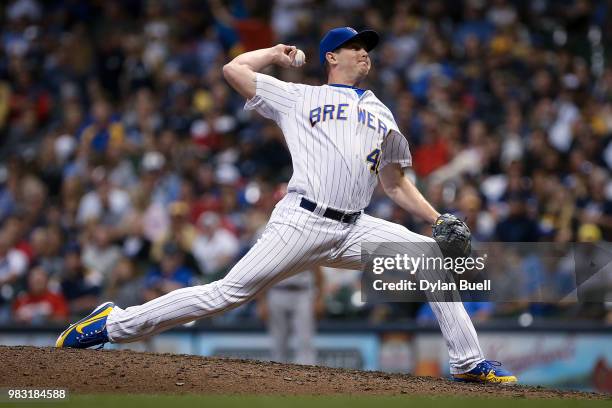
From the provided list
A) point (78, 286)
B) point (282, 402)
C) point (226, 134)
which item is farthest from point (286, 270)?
point (226, 134)

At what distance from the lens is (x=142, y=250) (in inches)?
436

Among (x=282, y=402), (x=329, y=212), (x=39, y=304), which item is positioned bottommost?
(x=282, y=402)

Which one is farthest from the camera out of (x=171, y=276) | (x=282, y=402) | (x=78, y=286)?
(x=78, y=286)

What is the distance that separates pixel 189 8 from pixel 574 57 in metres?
5.70

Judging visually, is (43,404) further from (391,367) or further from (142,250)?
(142,250)

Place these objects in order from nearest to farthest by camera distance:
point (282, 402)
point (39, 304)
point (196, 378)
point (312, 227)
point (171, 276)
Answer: point (282, 402)
point (312, 227)
point (196, 378)
point (171, 276)
point (39, 304)

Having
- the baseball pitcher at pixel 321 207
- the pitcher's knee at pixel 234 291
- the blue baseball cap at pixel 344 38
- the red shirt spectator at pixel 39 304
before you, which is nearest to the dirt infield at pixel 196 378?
the baseball pitcher at pixel 321 207

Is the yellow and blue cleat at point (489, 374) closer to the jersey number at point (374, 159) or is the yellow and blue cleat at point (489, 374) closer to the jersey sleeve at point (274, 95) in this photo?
the jersey number at point (374, 159)

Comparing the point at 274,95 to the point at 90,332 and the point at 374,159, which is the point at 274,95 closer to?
the point at 374,159

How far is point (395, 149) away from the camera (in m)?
5.85

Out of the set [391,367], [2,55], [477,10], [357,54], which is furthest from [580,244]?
[2,55]

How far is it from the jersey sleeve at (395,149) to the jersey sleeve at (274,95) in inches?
22.8

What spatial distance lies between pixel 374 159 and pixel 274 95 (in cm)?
66

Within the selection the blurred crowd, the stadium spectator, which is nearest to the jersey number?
the blurred crowd
